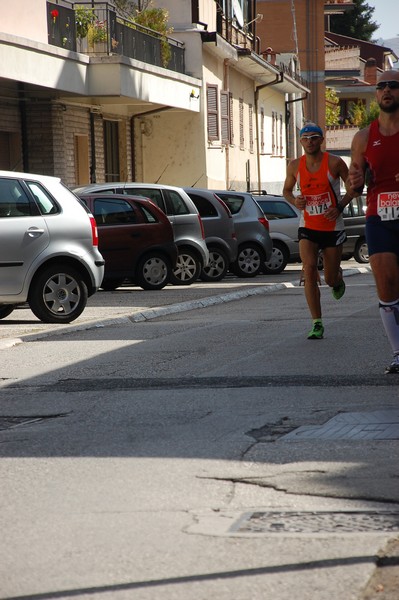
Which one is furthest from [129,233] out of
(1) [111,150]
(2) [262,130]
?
(2) [262,130]

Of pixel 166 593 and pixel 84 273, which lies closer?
pixel 166 593

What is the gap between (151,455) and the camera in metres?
6.70

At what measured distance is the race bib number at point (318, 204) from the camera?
39.4 feet

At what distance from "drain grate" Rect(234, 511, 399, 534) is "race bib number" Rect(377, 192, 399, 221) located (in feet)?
13.8

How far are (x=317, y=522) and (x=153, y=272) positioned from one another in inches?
660

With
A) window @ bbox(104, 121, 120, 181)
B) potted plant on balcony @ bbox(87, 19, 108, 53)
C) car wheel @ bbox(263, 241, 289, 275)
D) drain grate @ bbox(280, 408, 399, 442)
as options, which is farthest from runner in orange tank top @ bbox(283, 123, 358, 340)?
window @ bbox(104, 121, 120, 181)

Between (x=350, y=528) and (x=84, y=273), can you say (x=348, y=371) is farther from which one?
(x=84, y=273)

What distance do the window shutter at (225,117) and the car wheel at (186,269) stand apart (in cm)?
1747

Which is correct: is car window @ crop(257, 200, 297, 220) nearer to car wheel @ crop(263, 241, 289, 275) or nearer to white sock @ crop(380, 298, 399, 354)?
car wheel @ crop(263, 241, 289, 275)

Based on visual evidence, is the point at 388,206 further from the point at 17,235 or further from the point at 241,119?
the point at 241,119

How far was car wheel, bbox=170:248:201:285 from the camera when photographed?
23.4 meters

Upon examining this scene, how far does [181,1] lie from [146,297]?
64.7 feet

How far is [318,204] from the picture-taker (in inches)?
475

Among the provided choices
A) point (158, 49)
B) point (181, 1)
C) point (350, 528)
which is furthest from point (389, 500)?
point (181, 1)
